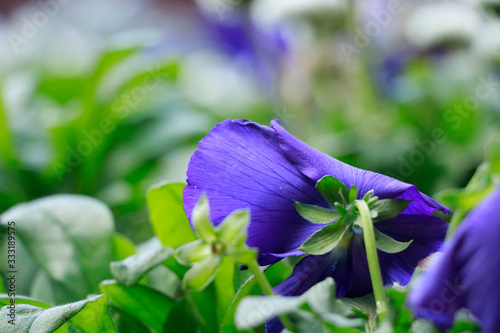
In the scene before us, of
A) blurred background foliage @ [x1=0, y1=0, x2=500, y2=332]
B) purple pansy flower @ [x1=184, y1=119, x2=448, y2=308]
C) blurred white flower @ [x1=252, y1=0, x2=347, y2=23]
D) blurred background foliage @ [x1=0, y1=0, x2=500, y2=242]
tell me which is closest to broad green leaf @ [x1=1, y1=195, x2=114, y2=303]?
blurred background foliage @ [x1=0, y1=0, x2=500, y2=332]

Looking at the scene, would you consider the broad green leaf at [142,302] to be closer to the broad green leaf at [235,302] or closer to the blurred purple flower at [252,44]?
the broad green leaf at [235,302]

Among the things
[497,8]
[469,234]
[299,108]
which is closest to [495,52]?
[497,8]

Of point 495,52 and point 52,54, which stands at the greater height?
point 52,54

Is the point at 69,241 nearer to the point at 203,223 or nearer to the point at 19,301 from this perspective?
the point at 19,301

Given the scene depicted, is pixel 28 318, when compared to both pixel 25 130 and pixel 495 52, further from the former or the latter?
pixel 495 52

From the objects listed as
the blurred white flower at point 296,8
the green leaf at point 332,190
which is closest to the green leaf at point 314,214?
the green leaf at point 332,190

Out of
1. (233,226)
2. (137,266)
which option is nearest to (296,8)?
(137,266)

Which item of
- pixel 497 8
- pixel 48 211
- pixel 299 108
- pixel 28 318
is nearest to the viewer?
pixel 28 318
